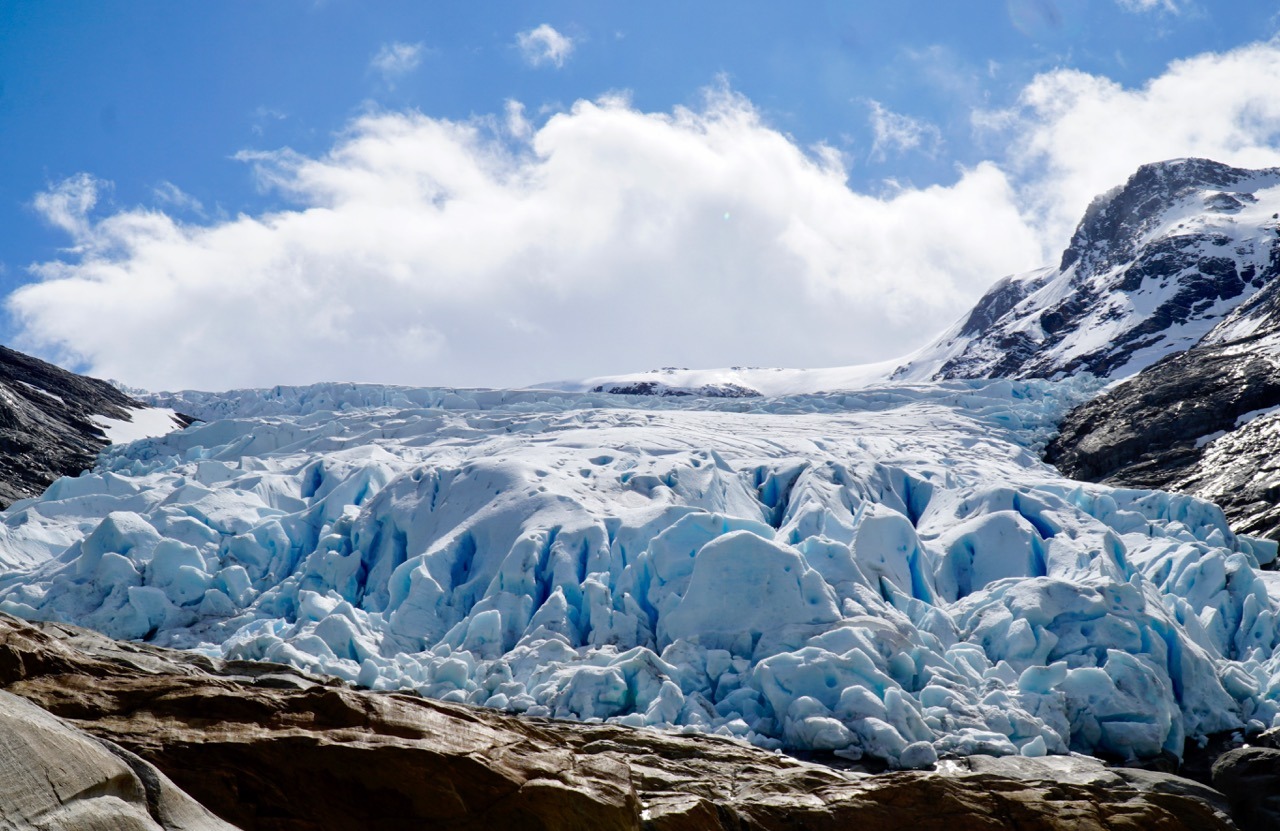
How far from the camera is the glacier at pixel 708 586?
13398 mm

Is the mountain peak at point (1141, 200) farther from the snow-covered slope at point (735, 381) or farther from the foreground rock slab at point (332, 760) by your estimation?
the foreground rock slab at point (332, 760)

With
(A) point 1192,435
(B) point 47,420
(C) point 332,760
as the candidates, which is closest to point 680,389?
(B) point 47,420

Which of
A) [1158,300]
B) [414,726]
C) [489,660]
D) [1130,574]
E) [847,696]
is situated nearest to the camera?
[414,726]

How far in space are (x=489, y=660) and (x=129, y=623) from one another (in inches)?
258

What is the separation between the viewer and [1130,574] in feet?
59.0

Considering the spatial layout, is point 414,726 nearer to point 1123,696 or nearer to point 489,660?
point 489,660

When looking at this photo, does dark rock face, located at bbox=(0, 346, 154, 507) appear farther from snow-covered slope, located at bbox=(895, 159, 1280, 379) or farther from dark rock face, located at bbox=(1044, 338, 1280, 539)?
snow-covered slope, located at bbox=(895, 159, 1280, 379)

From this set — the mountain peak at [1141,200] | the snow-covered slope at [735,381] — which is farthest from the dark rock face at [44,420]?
the mountain peak at [1141,200]

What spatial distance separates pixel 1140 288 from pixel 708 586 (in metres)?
57.0

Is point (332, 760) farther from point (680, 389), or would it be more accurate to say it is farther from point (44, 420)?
point (680, 389)

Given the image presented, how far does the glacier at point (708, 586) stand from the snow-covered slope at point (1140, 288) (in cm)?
2371

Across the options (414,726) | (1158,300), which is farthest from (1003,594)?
(1158,300)

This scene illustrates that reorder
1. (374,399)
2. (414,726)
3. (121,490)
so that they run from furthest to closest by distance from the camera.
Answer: (374,399) < (121,490) < (414,726)

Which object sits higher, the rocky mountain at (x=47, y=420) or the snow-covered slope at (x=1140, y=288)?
the snow-covered slope at (x=1140, y=288)
